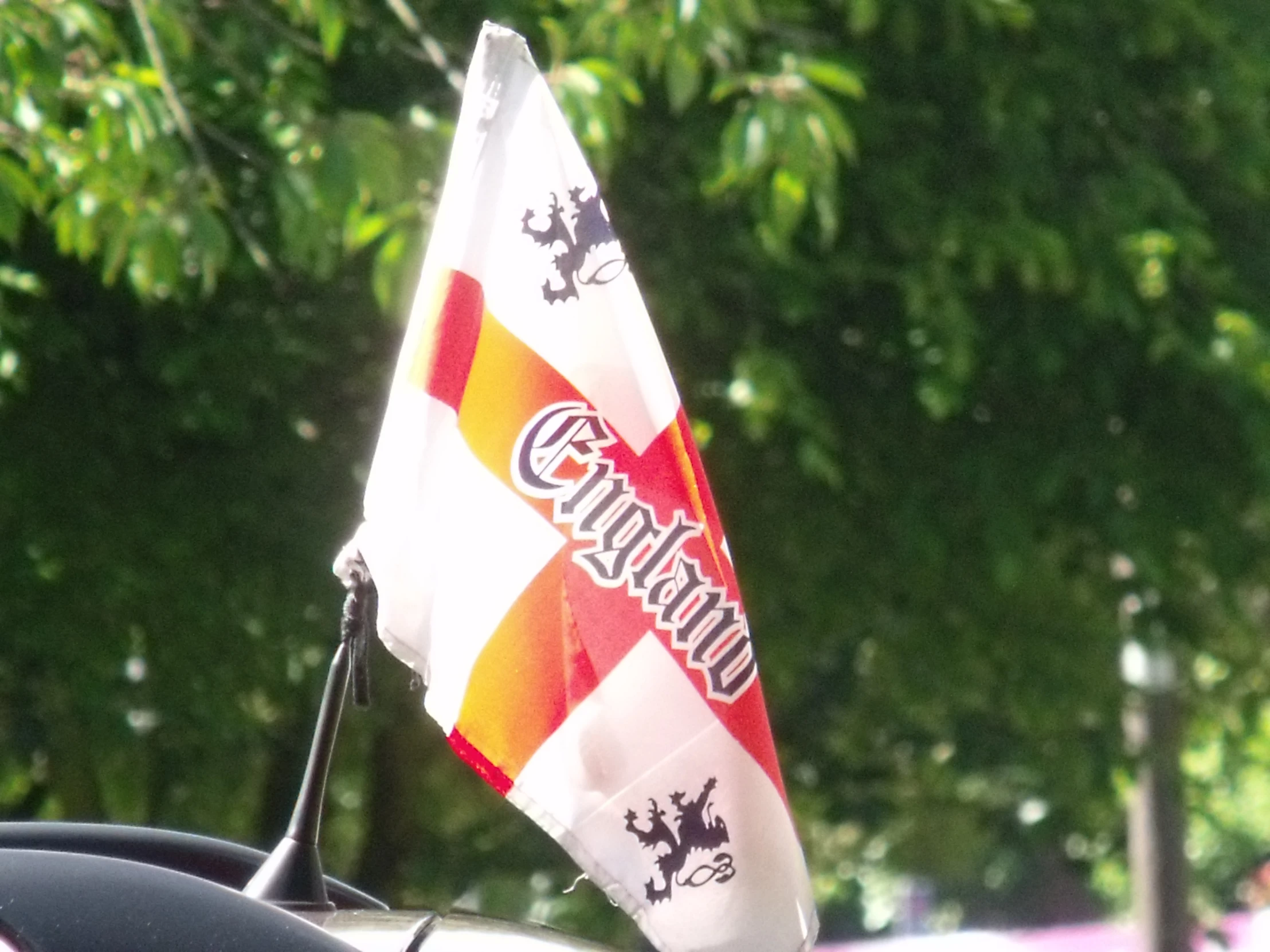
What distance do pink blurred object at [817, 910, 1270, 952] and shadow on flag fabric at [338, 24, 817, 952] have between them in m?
11.2

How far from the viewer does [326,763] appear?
240cm

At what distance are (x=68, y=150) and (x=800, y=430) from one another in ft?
7.39

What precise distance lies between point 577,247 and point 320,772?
0.70m

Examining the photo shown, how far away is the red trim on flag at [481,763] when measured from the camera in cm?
213

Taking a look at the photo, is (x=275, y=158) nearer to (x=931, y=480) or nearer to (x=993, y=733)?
(x=931, y=480)

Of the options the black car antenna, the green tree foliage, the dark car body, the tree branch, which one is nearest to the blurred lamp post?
the green tree foliage

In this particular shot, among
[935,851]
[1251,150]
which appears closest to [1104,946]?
[935,851]

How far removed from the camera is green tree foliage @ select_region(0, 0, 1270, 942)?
14.9ft

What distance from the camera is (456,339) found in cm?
229

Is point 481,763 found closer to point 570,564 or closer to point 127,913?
point 570,564

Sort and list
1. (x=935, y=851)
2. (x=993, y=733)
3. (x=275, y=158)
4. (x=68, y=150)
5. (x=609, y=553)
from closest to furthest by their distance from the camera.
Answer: (x=609, y=553), (x=68, y=150), (x=275, y=158), (x=993, y=733), (x=935, y=851)

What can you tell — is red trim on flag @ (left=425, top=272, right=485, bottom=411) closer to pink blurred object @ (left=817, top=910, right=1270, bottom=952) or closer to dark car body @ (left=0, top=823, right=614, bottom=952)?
dark car body @ (left=0, top=823, right=614, bottom=952)

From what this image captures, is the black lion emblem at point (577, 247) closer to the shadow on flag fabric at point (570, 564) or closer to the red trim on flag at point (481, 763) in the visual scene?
the shadow on flag fabric at point (570, 564)

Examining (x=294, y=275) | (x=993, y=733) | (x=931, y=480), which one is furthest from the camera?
(x=993, y=733)
